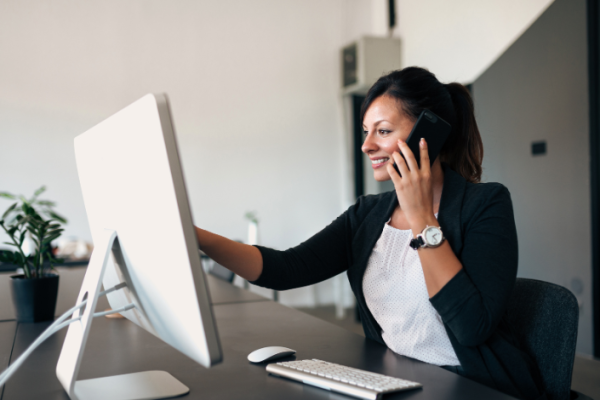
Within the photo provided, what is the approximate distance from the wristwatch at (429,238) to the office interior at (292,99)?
202cm

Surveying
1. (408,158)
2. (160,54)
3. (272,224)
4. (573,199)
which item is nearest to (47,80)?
(160,54)

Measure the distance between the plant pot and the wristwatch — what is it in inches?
41.0

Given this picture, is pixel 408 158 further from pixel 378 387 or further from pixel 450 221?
pixel 378 387

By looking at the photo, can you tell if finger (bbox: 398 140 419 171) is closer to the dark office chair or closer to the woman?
the woman

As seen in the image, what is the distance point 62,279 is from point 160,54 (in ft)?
8.36

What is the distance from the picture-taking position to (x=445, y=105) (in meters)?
1.31

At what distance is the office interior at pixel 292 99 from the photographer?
8.91 feet

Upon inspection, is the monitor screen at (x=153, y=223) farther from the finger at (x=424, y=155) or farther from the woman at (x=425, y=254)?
the finger at (x=424, y=155)

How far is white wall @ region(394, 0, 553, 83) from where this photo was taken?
9.97 ft

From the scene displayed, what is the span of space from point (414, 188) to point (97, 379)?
75 cm

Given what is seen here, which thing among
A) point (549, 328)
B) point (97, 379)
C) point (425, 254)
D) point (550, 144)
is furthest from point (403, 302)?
point (550, 144)

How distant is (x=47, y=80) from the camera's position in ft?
12.4

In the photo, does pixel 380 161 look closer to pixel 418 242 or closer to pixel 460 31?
pixel 418 242

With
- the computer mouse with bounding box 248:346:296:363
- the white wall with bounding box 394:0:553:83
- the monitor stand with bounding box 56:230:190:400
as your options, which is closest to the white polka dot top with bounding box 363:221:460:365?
the computer mouse with bounding box 248:346:296:363
